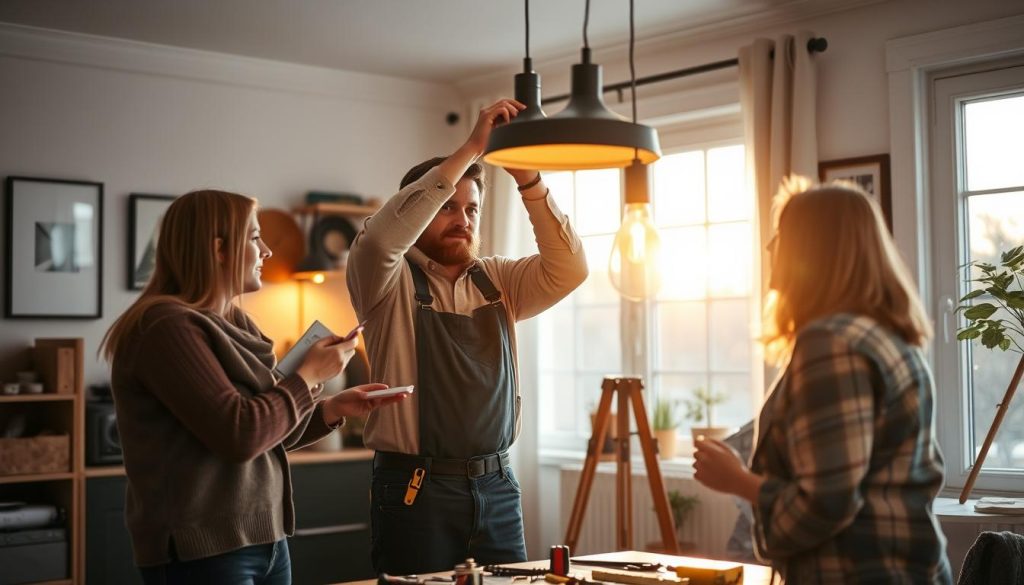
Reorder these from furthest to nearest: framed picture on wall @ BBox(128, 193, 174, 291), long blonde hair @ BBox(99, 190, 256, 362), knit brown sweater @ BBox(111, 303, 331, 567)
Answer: framed picture on wall @ BBox(128, 193, 174, 291) < long blonde hair @ BBox(99, 190, 256, 362) < knit brown sweater @ BBox(111, 303, 331, 567)

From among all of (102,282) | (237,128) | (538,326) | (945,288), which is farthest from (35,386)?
(945,288)

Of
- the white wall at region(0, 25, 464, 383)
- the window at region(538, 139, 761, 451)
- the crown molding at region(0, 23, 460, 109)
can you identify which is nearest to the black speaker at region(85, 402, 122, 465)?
the white wall at region(0, 25, 464, 383)

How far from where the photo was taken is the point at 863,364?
1541 millimetres

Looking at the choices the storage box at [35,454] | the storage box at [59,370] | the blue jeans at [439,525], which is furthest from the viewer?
the storage box at [59,370]

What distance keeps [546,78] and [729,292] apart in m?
1.49

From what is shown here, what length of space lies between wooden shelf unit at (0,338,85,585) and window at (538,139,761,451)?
226 centimetres

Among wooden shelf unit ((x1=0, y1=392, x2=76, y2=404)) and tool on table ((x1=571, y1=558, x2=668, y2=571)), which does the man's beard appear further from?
wooden shelf unit ((x1=0, y1=392, x2=76, y2=404))

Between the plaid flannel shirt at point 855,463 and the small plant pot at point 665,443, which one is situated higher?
the plaid flannel shirt at point 855,463

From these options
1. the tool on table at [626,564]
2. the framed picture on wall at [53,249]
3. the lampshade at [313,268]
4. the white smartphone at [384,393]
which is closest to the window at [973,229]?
the tool on table at [626,564]

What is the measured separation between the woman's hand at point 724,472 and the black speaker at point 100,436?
3.38m

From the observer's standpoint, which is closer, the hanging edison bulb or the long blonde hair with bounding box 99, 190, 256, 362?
the long blonde hair with bounding box 99, 190, 256, 362

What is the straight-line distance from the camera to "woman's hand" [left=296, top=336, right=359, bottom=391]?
212 cm

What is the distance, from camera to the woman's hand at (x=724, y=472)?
5.44 ft

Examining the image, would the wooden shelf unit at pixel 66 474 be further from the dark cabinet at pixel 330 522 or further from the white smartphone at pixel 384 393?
the white smartphone at pixel 384 393
